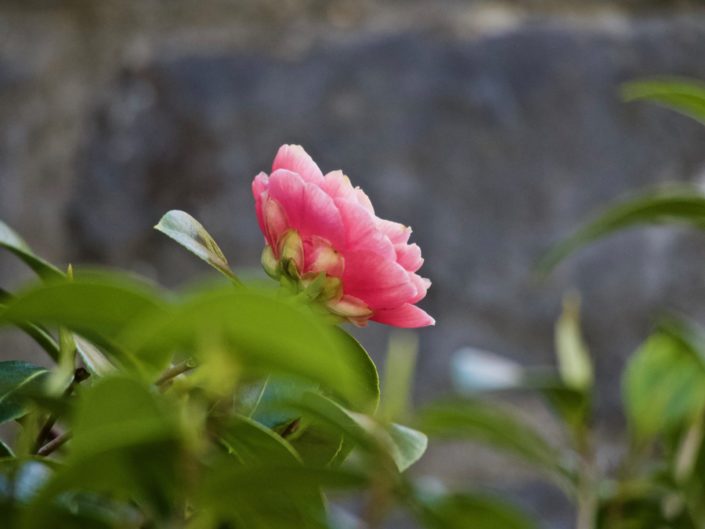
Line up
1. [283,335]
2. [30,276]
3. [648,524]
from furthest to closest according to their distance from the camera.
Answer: [30,276], [648,524], [283,335]

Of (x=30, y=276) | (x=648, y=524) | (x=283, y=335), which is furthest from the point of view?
(x=30, y=276)

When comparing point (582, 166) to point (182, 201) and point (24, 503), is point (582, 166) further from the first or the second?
point (24, 503)

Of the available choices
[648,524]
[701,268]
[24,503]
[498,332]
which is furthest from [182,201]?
[24,503]

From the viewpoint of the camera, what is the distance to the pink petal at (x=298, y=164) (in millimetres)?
315

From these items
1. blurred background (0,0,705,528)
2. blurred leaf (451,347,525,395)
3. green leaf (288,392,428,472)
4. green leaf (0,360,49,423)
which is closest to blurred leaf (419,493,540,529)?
green leaf (288,392,428,472)

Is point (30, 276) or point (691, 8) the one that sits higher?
point (691, 8)

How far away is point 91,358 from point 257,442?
6 cm

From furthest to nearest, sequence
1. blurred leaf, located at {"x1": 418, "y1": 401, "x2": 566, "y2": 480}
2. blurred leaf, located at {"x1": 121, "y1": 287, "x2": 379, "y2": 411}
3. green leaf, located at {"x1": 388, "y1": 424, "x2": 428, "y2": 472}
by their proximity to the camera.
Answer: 1. blurred leaf, located at {"x1": 418, "y1": 401, "x2": 566, "y2": 480}
2. green leaf, located at {"x1": 388, "y1": 424, "x2": 428, "y2": 472}
3. blurred leaf, located at {"x1": 121, "y1": 287, "x2": 379, "y2": 411}

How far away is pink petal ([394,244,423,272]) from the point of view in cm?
33

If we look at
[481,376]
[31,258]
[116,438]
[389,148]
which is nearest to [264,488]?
[116,438]

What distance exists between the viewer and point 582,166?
992mm

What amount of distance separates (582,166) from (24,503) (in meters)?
0.80

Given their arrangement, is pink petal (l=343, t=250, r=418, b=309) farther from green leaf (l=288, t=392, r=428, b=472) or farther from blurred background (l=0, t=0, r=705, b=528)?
blurred background (l=0, t=0, r=705, b=528)

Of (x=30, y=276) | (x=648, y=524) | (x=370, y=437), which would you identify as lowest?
(x=30, y=276)
